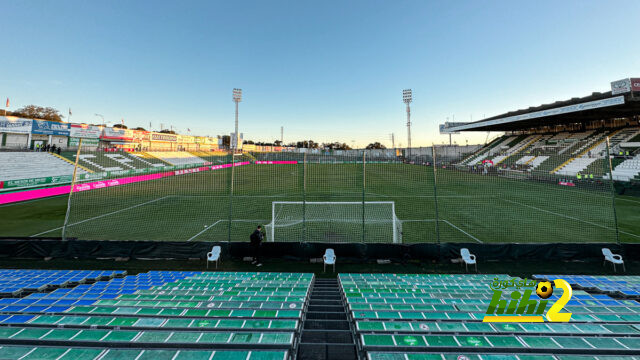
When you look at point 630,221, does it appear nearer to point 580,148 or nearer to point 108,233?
point 580,148

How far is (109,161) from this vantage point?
32625 mm

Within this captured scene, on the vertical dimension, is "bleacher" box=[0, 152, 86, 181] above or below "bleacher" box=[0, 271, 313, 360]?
above

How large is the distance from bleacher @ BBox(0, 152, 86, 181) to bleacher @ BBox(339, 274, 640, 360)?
33522 millimetres

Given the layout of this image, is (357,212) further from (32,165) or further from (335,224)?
(32,165)

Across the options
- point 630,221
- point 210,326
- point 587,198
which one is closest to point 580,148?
point 587,198

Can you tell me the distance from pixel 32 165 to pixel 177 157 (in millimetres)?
22277

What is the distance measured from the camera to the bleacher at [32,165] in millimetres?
23470

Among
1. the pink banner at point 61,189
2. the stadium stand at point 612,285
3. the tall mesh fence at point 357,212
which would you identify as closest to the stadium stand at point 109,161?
the tall mesh fence at point 357,212

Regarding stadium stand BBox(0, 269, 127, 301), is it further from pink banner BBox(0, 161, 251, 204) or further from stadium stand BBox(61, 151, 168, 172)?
stadium stand BBox(61, 151, 168, 172)

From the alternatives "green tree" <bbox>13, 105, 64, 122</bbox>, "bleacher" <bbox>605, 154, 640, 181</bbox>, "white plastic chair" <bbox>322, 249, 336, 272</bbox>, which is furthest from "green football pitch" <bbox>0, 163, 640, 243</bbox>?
"green tree" <bbox>13, 105, 64, 122</bbox>

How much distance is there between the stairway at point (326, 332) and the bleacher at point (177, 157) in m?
47.0

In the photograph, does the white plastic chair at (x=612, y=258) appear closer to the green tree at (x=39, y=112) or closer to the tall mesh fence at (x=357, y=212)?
the tall mesh fence at (x=357, y=212)

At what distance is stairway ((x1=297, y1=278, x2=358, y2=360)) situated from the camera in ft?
9.90
